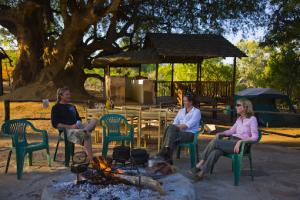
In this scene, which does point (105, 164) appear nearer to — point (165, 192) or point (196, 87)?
point (165, 192)

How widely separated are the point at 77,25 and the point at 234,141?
11.4 meters

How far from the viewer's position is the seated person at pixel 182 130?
5.85m

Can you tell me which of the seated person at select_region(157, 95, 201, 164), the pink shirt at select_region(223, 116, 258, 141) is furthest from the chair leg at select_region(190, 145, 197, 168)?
the pink shirt at select_region(223, 116, 258, 141)

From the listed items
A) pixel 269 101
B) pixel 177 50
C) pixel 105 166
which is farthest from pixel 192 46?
pixel 105 166

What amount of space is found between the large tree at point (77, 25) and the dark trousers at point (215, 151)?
1100 cm

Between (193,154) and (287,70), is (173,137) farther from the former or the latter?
(287,70)

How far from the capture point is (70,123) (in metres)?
6.23

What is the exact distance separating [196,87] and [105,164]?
10.9 m

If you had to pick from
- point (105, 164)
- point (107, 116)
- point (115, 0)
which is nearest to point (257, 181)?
point (105, 164)

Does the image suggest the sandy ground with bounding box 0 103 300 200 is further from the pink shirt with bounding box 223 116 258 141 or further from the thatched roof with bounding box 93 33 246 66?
the thatched roof with bounding box 93 33 246 66

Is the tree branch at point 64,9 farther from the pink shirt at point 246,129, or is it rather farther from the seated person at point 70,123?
the pink shirt at point 246,129

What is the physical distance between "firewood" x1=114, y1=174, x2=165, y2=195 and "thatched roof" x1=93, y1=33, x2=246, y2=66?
962 centimetres

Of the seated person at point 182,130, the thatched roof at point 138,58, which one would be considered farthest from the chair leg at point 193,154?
the thatched roof at point 138,58

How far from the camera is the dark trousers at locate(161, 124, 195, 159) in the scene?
5.87 m
